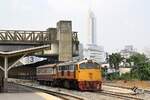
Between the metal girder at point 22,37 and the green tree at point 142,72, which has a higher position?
the metal girder at point 22,37

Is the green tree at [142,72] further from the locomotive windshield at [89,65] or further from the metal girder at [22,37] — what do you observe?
the locomotive windshield at [89,65]

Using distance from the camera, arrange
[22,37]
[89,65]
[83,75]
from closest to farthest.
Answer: [83,75] < [89,65] < [22,37]

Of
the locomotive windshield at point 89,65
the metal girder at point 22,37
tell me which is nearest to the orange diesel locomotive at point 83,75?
the locomotive windshield at point 89,65

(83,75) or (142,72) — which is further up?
(142,72)

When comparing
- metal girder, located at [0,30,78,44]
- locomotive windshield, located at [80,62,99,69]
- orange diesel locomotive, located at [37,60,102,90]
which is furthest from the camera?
metal girder, located at [0,30,78,44]

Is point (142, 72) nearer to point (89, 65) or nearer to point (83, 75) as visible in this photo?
point (89, 65)

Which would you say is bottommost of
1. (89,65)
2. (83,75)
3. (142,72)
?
(83,75)

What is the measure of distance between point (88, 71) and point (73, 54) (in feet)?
74.2

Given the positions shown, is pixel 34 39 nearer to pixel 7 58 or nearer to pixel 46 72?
pixel 46 72

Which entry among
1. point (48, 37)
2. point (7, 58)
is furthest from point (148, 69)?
→ point (7, 58)

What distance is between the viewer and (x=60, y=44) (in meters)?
59.4

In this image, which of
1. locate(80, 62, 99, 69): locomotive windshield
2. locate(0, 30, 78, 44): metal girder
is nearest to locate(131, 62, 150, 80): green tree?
locate(0, 30, 78, 44): metal girder

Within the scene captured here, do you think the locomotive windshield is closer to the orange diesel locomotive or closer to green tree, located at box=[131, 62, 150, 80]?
the orange diesel locomotive

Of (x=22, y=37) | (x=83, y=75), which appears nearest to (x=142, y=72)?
(x=22, y=37)
